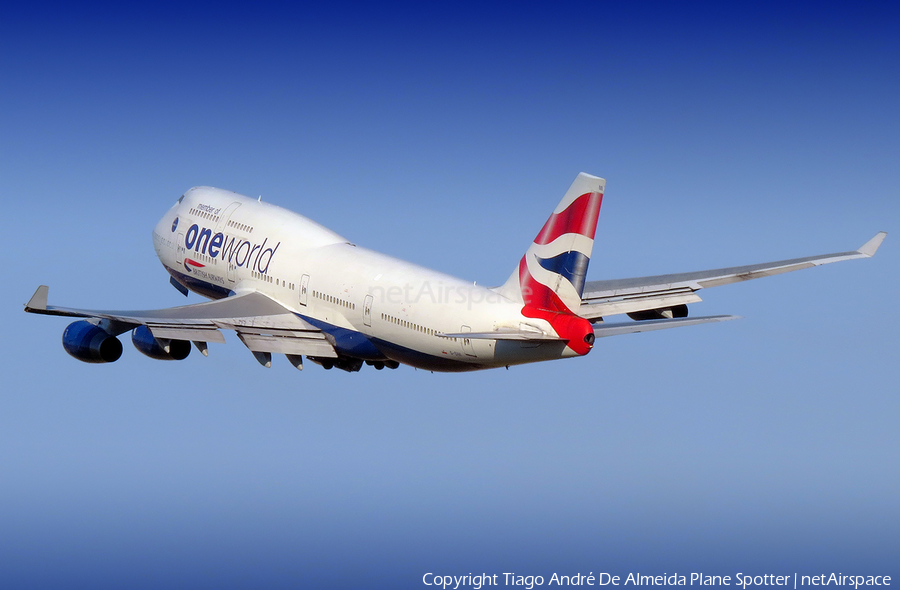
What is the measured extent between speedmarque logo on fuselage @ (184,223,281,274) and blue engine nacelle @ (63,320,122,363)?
24.0ft

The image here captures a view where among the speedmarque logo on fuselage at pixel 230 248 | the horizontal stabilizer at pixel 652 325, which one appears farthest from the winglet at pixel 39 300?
the horizontal stabilizer at pixel 652 325

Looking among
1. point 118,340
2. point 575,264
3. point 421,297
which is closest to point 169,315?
point 118,340

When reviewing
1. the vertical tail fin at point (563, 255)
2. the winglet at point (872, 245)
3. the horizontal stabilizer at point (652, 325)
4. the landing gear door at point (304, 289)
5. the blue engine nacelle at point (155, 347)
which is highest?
the winglet at point (872, 245)

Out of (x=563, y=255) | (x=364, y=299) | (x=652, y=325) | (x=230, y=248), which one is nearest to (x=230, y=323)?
(x=364, y=299)

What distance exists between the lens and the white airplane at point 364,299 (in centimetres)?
4038

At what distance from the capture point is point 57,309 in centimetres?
4238

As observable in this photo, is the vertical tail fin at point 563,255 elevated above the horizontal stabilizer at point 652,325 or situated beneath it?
elevated above

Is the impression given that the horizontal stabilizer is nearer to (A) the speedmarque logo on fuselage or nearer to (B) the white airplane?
(B) the white airplane

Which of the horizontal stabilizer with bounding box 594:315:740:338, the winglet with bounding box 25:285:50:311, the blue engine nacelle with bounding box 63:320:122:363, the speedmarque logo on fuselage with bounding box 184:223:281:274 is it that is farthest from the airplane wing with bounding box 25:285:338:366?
the horizontal stabilizer with bounding box 594:315:740:338

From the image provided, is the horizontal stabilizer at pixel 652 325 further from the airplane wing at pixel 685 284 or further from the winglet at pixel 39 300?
the winglet at pixel 39 300

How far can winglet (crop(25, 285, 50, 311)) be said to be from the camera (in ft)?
137

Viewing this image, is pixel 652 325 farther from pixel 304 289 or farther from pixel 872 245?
pixel 304 289

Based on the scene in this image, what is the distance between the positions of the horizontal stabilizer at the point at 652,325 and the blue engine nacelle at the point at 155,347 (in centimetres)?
1693

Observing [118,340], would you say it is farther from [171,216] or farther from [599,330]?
[599,330]
